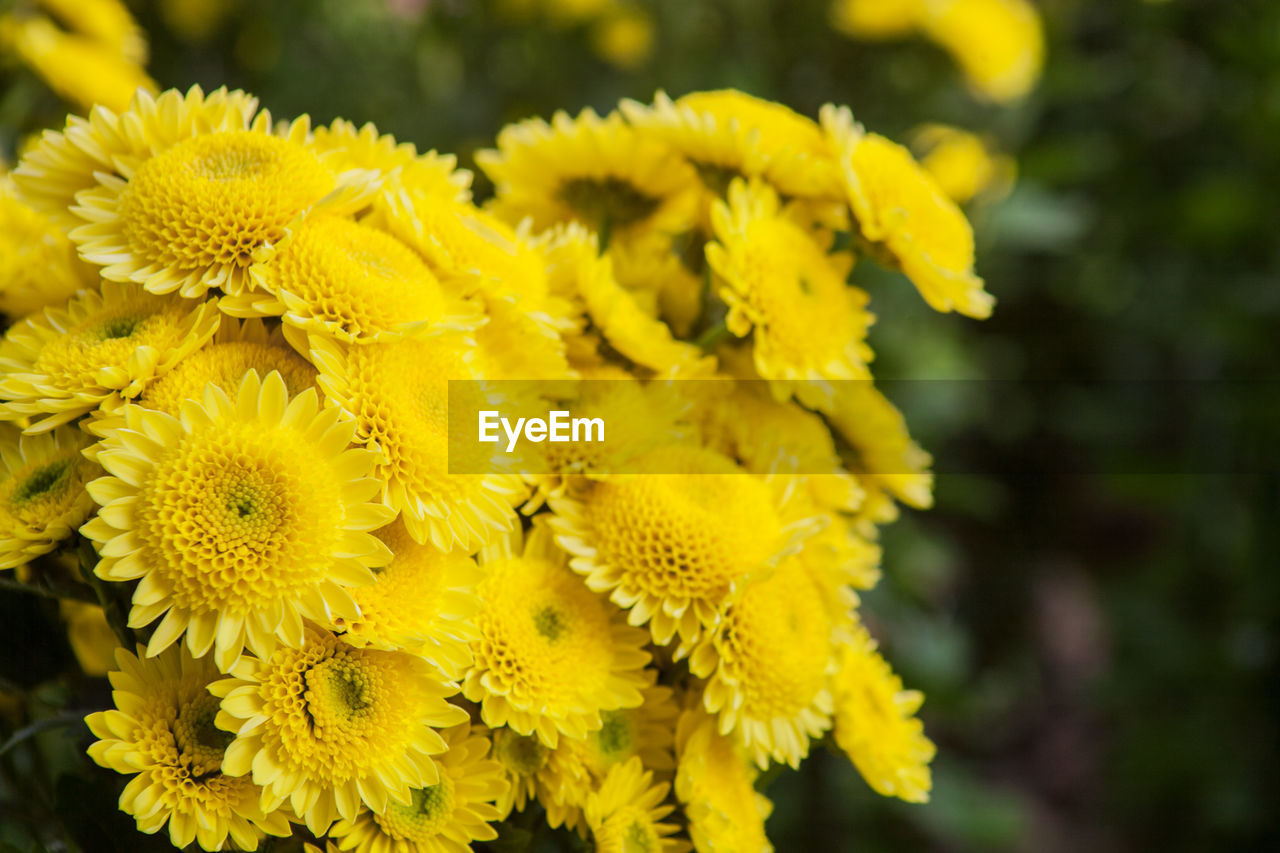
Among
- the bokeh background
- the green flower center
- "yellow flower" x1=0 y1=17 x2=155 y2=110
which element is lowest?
the bokeh background

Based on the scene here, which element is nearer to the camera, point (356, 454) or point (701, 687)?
point (356, 454)

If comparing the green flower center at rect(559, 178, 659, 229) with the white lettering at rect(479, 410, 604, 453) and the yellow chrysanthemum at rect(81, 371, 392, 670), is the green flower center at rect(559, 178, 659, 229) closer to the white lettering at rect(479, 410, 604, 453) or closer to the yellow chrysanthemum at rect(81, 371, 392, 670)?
the white lettering at rect(479, 410, 604, 453)

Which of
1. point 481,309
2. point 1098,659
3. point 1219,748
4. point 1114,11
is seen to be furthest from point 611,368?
point 1114,11

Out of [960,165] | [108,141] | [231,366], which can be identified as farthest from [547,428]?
[960,165]

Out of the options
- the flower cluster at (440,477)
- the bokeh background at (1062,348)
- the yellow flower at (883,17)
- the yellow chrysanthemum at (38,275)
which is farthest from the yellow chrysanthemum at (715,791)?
the yellow flower at (883,17)

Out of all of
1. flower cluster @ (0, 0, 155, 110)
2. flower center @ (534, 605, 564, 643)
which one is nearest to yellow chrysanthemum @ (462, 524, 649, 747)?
flower center @ (534, 605, 564, 643)

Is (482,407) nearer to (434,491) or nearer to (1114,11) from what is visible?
(434,491)
